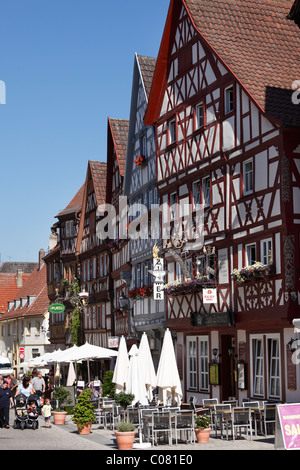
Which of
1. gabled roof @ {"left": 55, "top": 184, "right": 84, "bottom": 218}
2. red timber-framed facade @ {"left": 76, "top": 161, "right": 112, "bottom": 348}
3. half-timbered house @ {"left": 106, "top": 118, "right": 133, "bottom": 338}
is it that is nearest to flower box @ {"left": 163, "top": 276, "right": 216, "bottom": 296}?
half-timbered house @ {"left": 106, "top": 118, "right": 133, "bottom": 338}

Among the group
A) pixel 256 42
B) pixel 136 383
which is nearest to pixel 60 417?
pixel 136 383

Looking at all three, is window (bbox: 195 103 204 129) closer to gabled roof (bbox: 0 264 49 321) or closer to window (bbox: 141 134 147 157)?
window (bbox: 141 134 147 157)

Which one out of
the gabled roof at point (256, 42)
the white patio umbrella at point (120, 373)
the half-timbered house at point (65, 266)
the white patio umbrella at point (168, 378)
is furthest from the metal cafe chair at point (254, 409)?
the half-timbered house at point (65, 266)

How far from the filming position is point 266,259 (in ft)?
79.3

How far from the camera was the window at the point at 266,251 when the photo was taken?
23891mm

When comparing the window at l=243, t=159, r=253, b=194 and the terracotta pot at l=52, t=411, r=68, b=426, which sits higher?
the window at l=243, t=159, r=253, b=194

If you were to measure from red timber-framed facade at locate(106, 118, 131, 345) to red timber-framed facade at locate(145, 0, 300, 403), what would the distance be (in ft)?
29.5

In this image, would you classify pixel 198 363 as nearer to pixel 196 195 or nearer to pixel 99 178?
pixel 196 195

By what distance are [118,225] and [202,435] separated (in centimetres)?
2460

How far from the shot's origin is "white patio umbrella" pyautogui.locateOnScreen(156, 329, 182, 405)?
22.5 meters

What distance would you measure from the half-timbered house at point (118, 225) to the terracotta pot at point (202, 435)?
762 inches

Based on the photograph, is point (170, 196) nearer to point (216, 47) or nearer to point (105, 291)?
point (216, 47)

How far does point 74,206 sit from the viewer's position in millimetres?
58250

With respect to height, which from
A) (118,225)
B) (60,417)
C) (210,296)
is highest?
(118,225)
